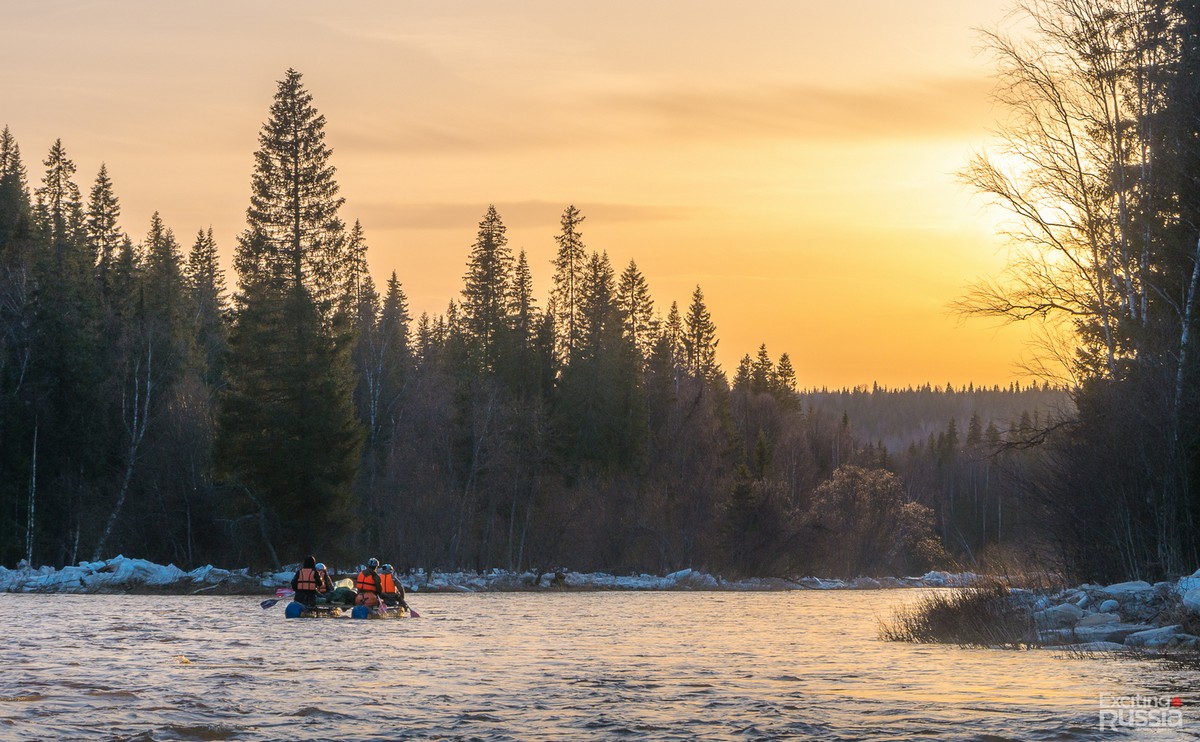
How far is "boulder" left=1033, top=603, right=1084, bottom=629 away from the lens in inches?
869

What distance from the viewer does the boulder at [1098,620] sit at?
2191 centimetres

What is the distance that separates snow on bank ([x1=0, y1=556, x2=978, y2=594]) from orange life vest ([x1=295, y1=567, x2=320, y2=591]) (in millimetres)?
16147

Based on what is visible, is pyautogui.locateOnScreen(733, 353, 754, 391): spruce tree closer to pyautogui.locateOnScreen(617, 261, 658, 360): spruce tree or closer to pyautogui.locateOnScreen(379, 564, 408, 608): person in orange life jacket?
pyautogui.locateOnScreen(617, 261, 658, 360): spruce tree

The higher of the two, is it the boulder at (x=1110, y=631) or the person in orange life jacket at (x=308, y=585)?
the person in orange life jacket at (x=308, y=585)

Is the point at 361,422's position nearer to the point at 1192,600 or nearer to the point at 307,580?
the point at 307,580

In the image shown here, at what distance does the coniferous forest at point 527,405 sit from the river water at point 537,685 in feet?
13.7

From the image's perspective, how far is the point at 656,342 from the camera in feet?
307

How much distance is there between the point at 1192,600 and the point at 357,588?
19283 mm

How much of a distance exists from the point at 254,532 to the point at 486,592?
9417 mm

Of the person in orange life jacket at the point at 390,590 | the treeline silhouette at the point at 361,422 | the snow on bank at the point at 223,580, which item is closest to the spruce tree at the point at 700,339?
the treeline silhouette at the point at 361,422

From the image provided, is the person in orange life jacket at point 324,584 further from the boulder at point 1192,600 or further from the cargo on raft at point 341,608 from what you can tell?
the boulder at point 1192,600

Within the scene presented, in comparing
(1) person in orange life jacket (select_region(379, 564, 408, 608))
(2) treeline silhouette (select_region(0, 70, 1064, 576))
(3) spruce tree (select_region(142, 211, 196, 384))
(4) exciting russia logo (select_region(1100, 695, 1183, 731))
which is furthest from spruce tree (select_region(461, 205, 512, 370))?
(4) exciting russia logo (select_region(1100, 695, 1183, 731))

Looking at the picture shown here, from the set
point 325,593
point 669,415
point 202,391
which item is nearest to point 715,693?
point 325,593

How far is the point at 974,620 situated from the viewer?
904 inches
